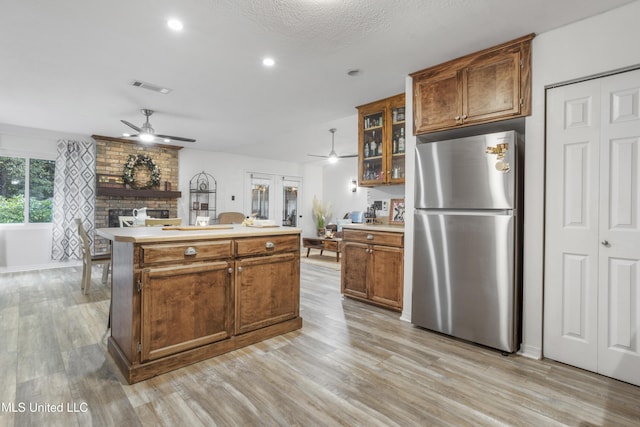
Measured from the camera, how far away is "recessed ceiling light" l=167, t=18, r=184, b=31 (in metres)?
2.33

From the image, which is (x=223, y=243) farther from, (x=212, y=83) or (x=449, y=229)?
(x=212, y=83)

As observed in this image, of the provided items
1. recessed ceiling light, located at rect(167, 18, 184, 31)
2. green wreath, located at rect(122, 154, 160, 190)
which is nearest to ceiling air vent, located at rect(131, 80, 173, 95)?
recessed ceiling light, located at rect(167, 18, 184, 31)

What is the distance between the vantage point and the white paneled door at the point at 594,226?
2057 millimetres

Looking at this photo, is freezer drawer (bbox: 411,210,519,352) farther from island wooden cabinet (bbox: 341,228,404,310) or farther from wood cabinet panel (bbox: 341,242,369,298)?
wood cabinet panel (bbox: 341,242,369,298)

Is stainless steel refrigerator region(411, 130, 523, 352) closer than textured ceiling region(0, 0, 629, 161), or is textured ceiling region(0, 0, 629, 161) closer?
textured ceiling region(0, 0, 629, 161)

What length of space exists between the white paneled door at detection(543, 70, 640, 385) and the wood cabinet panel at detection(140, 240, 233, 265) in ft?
8.04

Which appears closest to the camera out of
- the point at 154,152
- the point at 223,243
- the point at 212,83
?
the point at 223,243

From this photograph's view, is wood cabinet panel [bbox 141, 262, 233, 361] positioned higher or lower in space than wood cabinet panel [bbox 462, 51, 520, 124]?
lower

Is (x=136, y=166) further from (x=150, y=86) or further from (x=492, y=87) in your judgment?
(x=492, y=87)

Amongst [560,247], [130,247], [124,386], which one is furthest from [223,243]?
[560,247]

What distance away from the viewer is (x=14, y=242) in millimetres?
5559

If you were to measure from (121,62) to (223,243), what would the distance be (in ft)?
7.02

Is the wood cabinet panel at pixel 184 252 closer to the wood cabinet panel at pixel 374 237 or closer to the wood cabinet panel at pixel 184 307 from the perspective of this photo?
the wood cabinet panel at pixel 184 307

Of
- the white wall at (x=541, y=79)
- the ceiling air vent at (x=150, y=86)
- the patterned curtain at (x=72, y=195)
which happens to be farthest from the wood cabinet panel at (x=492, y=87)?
the patterned curtain at (x=72, y=195)
